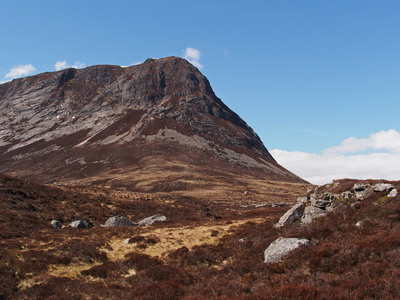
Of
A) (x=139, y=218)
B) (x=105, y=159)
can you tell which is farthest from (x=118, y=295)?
(x=105, y=159)

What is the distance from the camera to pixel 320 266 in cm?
1204

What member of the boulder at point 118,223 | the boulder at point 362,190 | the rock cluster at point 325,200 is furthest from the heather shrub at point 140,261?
the boulder at point 118,223

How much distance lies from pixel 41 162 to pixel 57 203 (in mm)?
132101

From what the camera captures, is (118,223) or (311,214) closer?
(311,214)

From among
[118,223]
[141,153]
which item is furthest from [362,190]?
[141,153]

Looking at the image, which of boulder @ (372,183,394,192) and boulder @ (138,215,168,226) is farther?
boulder @ (138,215,168,226)

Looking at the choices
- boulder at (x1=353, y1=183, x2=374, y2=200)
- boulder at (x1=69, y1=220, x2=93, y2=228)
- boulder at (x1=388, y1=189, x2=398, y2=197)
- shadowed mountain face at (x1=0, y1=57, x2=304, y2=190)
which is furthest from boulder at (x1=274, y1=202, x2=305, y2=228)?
shadowed mountain face at (x1=0, y1=57, x2=304, y2=190)

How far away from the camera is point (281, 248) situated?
14945 mm

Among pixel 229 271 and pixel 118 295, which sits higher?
Result: pixel 229 271

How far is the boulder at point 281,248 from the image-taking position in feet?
47.7

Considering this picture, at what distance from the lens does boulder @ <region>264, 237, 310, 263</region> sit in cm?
1453

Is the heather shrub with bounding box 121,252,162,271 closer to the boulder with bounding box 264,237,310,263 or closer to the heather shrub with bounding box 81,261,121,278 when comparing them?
the heather shrub with bounding box 81,261,121,278

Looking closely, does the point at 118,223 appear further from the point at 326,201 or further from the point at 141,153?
the point at 141,153

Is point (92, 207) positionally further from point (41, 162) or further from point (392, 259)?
point (41, 162)
